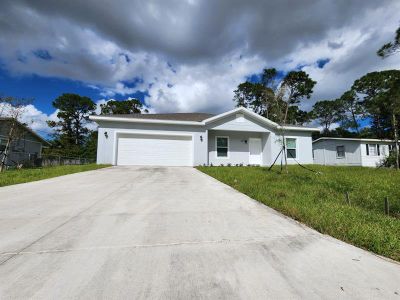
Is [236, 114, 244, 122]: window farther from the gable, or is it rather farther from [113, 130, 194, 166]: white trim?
[113, 130, 194, 166]: white trim

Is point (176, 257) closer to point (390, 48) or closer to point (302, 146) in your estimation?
point (390, 48)

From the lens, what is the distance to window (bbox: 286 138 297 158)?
15.7 meters

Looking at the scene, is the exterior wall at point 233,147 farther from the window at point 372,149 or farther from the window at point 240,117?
the window at point 372,149

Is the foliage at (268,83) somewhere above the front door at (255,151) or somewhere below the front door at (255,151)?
above

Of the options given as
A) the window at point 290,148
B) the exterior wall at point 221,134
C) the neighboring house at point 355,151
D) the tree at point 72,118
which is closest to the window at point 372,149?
the neighboring house at point 355,151

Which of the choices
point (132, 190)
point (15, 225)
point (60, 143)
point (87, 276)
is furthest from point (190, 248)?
point (60, 143)

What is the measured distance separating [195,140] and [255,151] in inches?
195

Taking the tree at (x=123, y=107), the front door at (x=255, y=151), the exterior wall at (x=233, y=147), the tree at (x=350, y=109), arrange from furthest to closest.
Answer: the tree at (x=123, y=107), the tree at (x=350, y=109), the front door at (x=255, y=151), the exterior wall at (x=233, y=147)

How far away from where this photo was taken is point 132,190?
18.8ft

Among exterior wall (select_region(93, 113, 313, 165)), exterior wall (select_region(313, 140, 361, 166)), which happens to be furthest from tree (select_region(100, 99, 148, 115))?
exterior wall (select_region(313, 140, 361, 166))

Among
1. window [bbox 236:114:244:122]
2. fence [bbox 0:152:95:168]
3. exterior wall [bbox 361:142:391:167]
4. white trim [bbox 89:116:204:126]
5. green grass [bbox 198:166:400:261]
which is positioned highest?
window [bbox 236:114:244:122]

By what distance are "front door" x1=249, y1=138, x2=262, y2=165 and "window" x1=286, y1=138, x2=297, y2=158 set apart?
197 cm

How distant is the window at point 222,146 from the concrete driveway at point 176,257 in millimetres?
11203

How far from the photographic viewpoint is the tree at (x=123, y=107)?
38.2 meters
